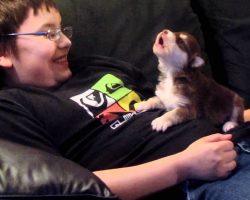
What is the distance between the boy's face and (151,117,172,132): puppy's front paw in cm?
32

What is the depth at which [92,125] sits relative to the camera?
1218 millimetres

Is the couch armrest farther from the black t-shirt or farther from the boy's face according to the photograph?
the boy's face

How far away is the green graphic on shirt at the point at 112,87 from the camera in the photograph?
132 centimetres

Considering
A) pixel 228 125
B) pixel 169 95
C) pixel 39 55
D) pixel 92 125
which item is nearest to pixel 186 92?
pixel 169 95

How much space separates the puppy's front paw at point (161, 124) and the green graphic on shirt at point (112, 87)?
152 mm

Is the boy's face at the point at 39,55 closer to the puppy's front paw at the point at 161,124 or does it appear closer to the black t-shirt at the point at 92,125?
the black t-shirt at the point at 92,125

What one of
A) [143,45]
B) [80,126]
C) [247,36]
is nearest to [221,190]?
[80,126]

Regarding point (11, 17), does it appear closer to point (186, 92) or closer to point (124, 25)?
point (124, 25)

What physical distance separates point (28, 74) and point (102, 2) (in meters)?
0.41

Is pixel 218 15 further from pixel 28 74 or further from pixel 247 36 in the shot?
pixel 28 74

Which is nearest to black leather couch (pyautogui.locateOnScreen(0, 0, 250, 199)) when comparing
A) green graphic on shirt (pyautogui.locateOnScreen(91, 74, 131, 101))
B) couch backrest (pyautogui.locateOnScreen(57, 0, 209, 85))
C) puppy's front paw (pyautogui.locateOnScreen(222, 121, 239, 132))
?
couch backrest (pyautogui.locateOnScreen(57, 0, 209, 85))

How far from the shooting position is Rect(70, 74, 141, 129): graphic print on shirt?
125 cm

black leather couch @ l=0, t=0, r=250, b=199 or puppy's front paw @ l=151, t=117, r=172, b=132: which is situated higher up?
black leather couch @ l=0, t=0, r=250, b=199

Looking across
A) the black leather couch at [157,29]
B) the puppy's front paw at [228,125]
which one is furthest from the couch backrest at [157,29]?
the puppy's front paw at [228,125]
